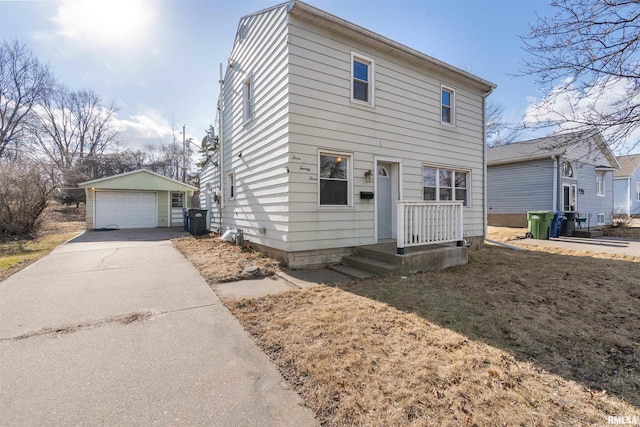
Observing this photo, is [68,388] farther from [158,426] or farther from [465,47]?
[465,47]

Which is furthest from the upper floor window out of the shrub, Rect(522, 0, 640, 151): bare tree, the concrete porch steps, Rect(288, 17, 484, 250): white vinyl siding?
the shrub

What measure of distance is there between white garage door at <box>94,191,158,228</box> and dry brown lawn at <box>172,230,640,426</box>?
15571 mm

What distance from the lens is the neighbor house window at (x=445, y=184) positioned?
8.16 meters

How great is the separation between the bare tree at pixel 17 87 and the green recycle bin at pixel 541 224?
3644cm

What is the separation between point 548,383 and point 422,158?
21.6 feet

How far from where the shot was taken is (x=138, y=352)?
2699 millimetres

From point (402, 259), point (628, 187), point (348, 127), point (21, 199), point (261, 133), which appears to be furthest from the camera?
point (628, 187)

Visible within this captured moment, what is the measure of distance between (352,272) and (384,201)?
8.57 ft

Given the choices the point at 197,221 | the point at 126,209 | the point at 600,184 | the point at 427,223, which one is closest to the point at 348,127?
the point at 427,223

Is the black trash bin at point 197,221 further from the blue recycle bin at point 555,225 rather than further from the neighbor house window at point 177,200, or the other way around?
the blue recycle bin at point 555,225

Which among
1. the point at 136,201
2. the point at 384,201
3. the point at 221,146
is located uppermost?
the point at 221,146

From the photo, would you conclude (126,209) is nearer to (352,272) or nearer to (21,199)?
(21,199)

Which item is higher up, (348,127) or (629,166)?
(629,166)

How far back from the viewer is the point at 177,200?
17562mm
